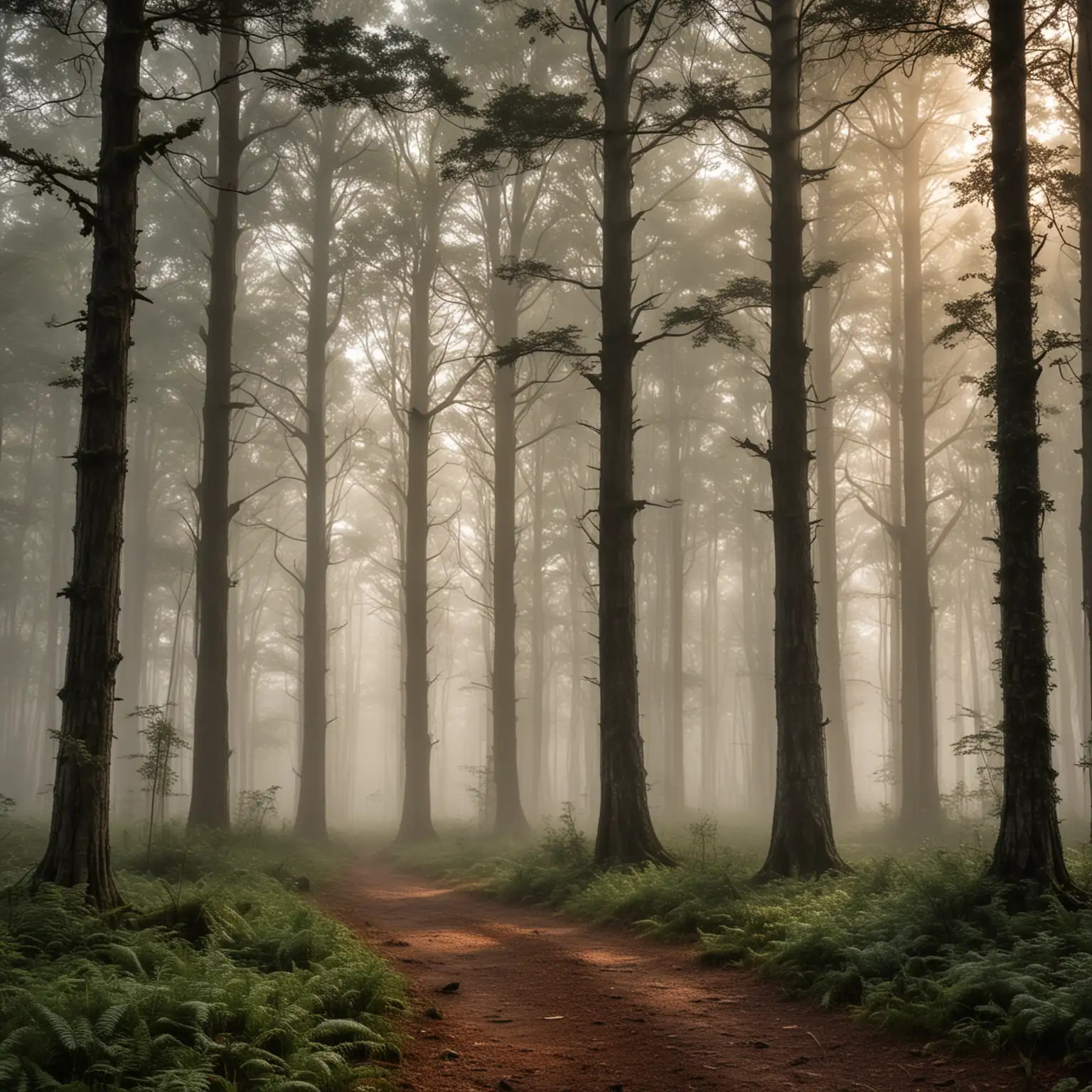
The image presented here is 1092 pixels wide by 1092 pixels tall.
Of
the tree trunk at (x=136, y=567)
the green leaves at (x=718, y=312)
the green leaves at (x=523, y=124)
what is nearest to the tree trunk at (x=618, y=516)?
the green leaves at (x=523, y=124)

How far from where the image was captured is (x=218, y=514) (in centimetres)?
1619

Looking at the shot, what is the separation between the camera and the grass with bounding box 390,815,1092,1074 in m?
5.38

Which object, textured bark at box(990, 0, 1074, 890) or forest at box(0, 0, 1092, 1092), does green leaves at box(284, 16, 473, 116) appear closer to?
forest at box(0, 0, 1092, 1092)

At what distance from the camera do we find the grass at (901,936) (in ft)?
17.6

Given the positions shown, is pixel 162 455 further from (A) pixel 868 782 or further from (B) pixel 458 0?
(A) pixel 868 782

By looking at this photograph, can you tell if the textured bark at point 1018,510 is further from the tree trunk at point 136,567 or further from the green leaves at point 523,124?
the tree trunk at point 136,567

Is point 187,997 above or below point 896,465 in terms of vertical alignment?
below

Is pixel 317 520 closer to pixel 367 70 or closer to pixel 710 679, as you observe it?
pixel 367 70

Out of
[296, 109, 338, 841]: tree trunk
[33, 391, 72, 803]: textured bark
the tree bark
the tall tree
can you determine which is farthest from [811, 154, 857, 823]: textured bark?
the tree bark

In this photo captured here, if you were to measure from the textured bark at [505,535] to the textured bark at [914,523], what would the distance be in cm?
826

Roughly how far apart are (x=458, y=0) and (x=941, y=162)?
11.8 m

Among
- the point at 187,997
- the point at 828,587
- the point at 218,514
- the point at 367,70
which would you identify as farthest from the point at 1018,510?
the point at 828,587

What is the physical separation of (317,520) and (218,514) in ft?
20.3

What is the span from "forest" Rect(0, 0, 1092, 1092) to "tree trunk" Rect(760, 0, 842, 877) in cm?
6
